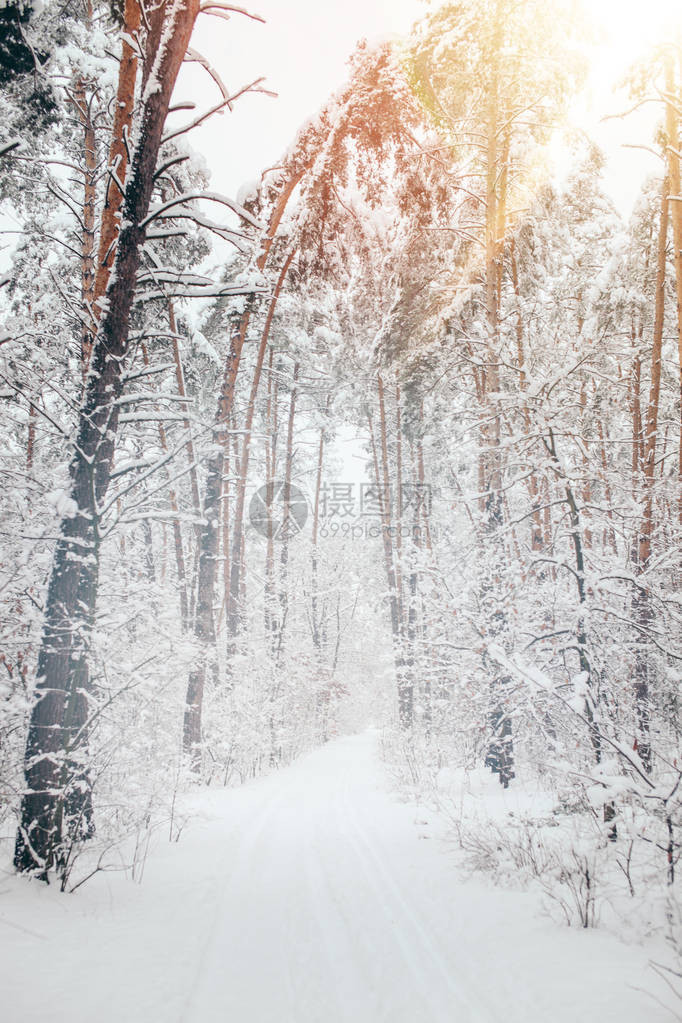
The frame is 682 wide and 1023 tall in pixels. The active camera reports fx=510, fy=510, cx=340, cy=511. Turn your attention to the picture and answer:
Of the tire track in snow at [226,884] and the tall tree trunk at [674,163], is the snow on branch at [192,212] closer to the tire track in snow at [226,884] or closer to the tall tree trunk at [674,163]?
the tire track in snow at [226,884]

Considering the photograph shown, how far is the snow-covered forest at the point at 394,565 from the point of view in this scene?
3.29m

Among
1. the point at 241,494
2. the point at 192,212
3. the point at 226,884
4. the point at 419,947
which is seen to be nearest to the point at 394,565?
the point at 226,884

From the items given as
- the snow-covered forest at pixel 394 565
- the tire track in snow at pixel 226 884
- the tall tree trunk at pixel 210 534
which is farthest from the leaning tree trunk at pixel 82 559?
the tall tree trunk at pixel 210 534

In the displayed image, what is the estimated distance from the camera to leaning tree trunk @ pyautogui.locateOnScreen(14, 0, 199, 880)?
392 centimetres

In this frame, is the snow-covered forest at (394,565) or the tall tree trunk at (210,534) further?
the tall tree trunk at (210,534)

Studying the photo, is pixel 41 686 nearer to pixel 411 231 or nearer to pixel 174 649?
pixel 174 649

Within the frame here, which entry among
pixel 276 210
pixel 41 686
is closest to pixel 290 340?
pixel 276 210

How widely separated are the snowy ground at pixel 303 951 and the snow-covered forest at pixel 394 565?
0.03m

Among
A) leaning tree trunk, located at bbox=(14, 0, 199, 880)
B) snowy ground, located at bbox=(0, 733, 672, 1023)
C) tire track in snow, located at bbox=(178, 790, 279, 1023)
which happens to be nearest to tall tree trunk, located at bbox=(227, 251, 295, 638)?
tire track in snow, located at bbox=(178, 790, 279, 1023)

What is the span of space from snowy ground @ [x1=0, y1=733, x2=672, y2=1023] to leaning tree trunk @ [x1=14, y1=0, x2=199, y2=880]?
0.51m

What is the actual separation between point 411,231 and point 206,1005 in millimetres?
10309

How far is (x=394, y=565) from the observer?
789cm

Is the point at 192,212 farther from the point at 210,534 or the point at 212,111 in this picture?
the point at 210,534

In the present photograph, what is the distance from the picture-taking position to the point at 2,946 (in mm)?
2900
